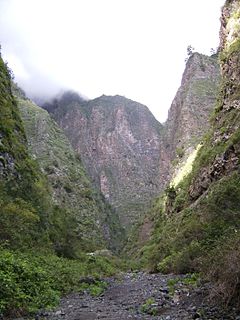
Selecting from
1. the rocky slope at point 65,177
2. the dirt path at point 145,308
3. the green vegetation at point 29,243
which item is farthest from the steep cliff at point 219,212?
the rocky slope at point 65,177

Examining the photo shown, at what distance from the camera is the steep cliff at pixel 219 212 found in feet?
33.5

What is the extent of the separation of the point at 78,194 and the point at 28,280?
68.4 m

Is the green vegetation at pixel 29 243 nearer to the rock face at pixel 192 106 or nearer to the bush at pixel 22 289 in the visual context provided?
the bush at pixel 22 289

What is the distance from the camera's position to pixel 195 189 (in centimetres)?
4194

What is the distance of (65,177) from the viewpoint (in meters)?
82.4

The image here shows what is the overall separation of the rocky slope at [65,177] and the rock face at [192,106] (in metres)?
19.5

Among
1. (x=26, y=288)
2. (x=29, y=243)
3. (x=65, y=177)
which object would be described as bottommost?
(x=26, y=288)

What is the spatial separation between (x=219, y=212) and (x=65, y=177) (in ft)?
194

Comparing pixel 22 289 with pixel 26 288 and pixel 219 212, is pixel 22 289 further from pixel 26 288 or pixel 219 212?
pixel 219 212

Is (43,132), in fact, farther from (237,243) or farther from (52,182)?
(237,243)

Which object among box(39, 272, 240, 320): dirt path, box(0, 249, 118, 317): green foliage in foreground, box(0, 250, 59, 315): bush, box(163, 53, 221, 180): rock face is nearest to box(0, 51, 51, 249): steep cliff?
box(0, 249, 118, 317): green foliage in foreground

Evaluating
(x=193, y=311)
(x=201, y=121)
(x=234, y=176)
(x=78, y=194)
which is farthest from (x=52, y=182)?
(x=193, y=311)

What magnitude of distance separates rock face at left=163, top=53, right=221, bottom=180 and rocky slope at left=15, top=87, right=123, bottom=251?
1950cm

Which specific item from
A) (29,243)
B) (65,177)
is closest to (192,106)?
(65,177)
